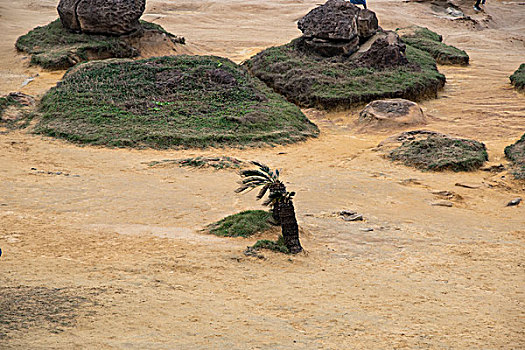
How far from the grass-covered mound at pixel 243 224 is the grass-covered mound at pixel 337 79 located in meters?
7.52

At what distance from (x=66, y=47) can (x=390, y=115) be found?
932 centimetres

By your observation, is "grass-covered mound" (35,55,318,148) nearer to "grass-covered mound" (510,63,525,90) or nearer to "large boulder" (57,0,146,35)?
"large boulder" (57,0,146,35)

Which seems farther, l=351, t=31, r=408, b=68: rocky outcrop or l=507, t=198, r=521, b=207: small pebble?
l=351, t=31, r=408, b=68: rocky outcrop

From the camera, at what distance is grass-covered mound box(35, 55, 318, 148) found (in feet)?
32.0

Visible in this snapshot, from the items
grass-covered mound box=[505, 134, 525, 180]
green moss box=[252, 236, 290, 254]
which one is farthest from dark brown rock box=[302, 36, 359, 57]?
green moss box=[252, 236, 290, 254]

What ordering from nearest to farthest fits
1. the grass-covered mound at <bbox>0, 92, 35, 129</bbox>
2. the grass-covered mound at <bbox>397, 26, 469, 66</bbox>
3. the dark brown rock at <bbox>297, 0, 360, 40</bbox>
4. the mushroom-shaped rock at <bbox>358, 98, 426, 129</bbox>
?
the grass-covered mound at <bbox>0, 92, 35, 129</bbox>
the mushroom-shaped rock at <bbox>358, 98, 426, 129</bbox>
the dark brown rock at <bbox>297, 0, 360, 40</bbox>
the grass-covered mound at <bbox>397, 26, 469, 66</bbox>

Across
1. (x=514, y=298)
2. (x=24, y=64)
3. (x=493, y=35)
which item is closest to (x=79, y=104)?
(x=24, y=64)

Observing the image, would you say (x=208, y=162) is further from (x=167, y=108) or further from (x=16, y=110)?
(x=16, y=110)

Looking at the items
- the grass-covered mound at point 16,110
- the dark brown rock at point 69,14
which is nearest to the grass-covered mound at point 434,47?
the dark brown rock at point 69,14

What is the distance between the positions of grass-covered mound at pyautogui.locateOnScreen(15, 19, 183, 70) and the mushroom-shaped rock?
7462mm

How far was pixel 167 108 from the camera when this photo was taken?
10.9 meters

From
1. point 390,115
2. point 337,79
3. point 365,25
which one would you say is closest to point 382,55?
point 365,25

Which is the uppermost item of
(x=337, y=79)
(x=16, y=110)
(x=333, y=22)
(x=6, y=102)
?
(x=333, y=22)

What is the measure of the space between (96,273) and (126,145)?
5540mm
